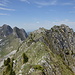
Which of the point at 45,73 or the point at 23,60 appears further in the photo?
the point at 23,60

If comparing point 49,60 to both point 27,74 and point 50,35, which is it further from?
point 50,35

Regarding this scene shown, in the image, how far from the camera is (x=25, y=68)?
46.5m

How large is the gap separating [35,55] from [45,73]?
57.7ft

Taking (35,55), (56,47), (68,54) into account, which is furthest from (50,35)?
(35,55)

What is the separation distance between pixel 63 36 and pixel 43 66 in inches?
2781

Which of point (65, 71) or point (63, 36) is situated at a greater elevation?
point (63, 36)

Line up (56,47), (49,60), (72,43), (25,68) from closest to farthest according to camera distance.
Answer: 1. (25,68)
2. (49,60)
3. (56,47)
4. (72,43)

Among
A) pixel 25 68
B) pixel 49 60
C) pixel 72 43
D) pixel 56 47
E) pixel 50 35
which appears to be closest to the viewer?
pixel 25 68

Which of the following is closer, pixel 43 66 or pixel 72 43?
pixel 43 66

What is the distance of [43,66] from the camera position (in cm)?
4816

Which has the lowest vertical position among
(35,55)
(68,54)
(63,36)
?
(68,54)

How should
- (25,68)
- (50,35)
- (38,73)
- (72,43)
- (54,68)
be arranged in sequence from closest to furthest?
(38,73)
(25,68)
(54,68)
(50,35)
(72,43)

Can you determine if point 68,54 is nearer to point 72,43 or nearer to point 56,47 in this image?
point 56,47

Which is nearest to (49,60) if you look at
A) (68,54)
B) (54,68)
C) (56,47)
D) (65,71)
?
(54,68)
